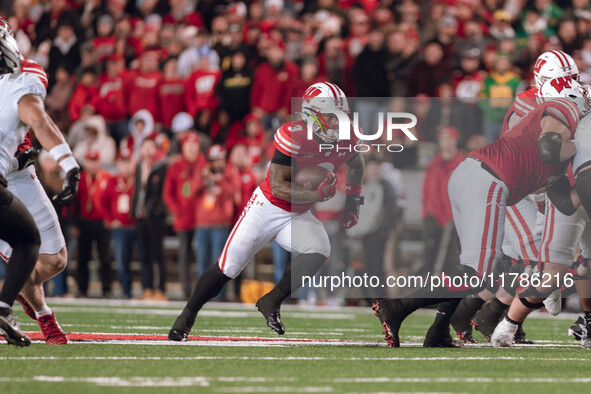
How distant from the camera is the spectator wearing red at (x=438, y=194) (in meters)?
11.5

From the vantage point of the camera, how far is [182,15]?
18.7m

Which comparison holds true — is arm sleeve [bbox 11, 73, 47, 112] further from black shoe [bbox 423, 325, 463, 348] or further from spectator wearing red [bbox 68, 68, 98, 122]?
spectator wearing red [bbox 68, 68, 98, 122]

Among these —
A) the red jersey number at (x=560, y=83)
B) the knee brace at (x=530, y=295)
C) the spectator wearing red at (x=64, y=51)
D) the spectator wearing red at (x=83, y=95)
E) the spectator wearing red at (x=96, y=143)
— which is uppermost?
the red jersey number at (x=560, y=83)

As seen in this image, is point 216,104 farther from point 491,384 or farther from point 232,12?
point 491,384

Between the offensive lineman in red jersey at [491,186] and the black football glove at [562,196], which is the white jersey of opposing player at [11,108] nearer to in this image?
the offensive lineman in red jersey at [491,186]

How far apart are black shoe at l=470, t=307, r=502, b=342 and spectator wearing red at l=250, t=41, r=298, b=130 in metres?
6.74

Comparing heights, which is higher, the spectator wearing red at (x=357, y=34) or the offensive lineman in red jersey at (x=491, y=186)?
the offensive lineman in red jersey at (x=491, y=186)

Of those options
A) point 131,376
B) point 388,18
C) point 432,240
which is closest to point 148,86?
point 388,18

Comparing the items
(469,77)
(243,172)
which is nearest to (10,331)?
(243,172)

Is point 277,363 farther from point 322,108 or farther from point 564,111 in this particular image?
point 564,111

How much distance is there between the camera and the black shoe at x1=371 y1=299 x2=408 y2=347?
24.4 ft

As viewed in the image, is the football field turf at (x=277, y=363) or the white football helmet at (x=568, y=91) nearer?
the football field turf at (x=277, y=363)

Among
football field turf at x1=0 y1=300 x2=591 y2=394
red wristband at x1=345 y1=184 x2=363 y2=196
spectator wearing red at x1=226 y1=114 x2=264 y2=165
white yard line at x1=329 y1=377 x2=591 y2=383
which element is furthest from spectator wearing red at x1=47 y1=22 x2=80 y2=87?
white yard line at x1=329 y1=377 x2=591 y2=383

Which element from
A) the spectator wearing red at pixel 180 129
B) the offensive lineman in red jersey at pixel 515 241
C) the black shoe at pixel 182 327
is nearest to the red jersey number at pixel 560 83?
the offensive lineman in red jersey at pixel 515 241
